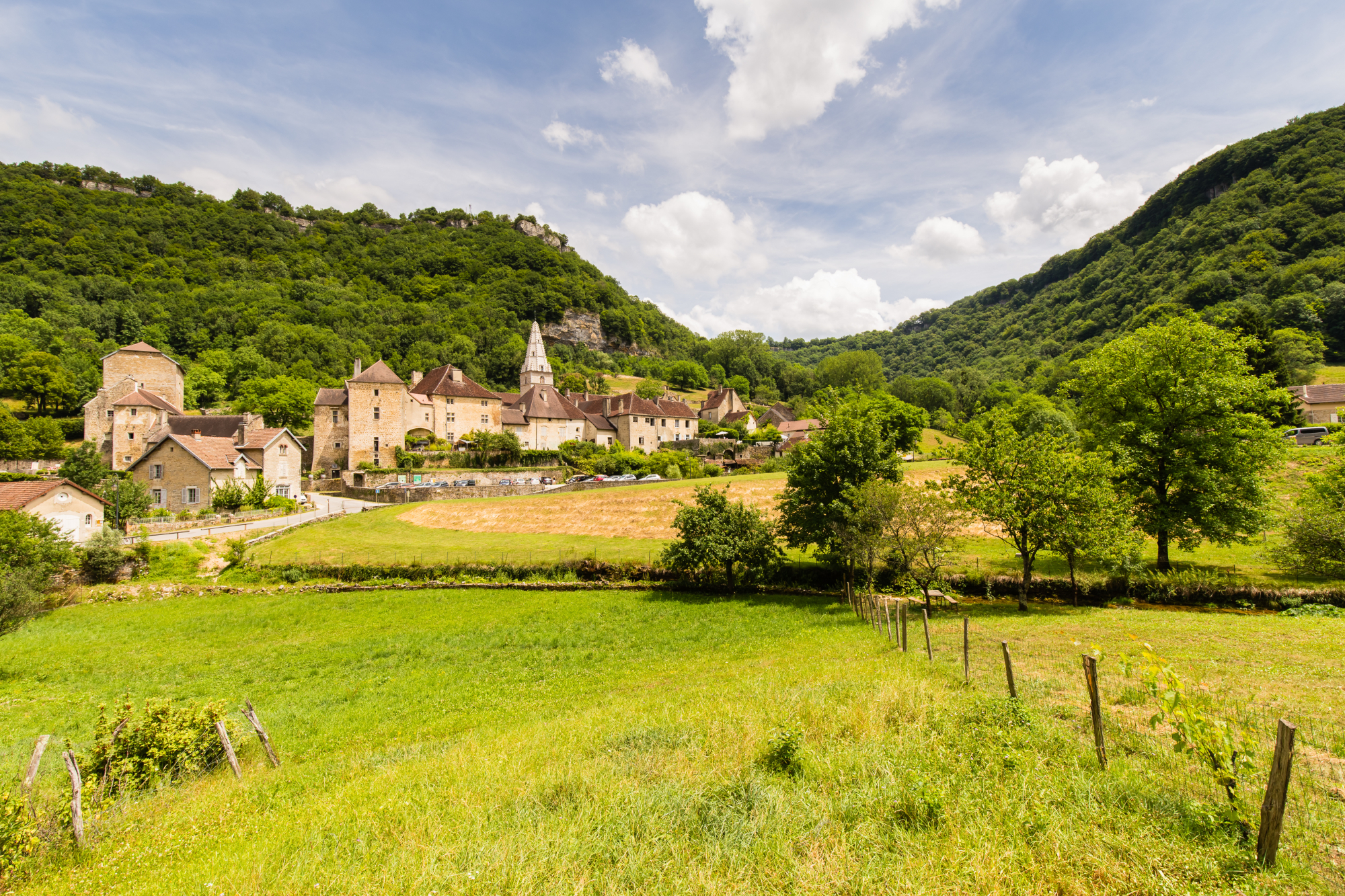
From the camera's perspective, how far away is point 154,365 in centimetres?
6919

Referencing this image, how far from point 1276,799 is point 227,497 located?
5436 cm

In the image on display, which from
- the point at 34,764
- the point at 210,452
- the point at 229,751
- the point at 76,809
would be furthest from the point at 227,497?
the point at 76,809

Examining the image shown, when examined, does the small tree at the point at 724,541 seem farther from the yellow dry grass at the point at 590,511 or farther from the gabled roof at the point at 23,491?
the gabled roof at the point at 23,491

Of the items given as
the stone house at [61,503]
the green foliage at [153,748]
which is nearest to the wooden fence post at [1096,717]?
the green foliage at [153,748]

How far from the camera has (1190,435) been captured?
21000 millimetres

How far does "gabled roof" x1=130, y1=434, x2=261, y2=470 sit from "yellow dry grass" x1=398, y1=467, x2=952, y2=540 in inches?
570

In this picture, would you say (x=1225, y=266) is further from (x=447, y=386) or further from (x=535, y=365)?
(x=447, y=386)

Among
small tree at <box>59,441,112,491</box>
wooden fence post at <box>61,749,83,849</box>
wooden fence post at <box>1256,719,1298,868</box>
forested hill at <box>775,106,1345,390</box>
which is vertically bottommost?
wooden fence post at <box>61,749,83,849</box>

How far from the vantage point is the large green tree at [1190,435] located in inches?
786

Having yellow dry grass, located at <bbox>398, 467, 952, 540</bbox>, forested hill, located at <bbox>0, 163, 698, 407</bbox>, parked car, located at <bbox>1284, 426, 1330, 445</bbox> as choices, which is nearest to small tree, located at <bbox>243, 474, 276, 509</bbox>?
yellow dry grass, located at <bbox>398, 467, 952, 540</bbox>

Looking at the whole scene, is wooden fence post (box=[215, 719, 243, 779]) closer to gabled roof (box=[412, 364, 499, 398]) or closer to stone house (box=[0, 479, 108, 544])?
stone house (box=[0, 479, 108, 544])

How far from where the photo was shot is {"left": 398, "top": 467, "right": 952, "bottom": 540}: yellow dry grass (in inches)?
1454

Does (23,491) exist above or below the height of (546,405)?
below

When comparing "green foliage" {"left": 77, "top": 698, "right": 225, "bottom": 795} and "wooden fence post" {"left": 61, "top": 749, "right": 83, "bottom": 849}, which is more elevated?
"wooden fence post" {"left": 61, "top": 749, "right": 83, "bottom": 849}
